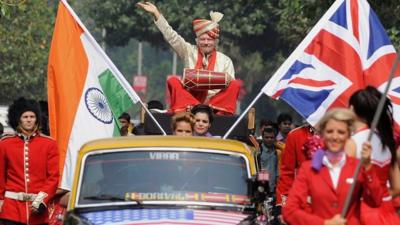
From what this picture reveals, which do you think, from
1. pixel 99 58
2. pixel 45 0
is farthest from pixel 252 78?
pixel 99 58

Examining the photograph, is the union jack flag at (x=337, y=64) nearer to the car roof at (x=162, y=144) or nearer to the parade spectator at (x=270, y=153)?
the car roof at (x=162, y=144)

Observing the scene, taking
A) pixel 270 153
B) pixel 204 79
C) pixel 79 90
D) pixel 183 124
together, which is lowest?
pixel 183 124

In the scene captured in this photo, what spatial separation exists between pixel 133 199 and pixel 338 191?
2.42 metres

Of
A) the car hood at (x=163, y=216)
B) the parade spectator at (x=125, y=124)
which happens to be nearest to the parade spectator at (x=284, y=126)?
the parade spectator at (x=125, y=124)

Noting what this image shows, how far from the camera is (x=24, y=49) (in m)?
49.1

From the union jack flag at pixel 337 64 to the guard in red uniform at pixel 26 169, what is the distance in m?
2.24

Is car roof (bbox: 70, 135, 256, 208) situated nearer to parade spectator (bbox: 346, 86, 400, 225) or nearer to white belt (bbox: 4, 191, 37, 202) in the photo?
white belt (bbox: 4, 191, 37, 202)

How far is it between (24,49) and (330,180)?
133 ft

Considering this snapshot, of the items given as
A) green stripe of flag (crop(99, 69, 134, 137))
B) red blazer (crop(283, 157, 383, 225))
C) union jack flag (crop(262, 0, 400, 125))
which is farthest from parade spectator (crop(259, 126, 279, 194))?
red blazer (crop(283, 157, 383, 225))

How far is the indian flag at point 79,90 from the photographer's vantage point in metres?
14.3

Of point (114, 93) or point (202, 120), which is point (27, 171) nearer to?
point (202, 120)

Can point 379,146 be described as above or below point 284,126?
below

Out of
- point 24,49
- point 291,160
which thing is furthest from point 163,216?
point 24,49

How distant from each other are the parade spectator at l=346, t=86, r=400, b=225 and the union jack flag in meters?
2.92
